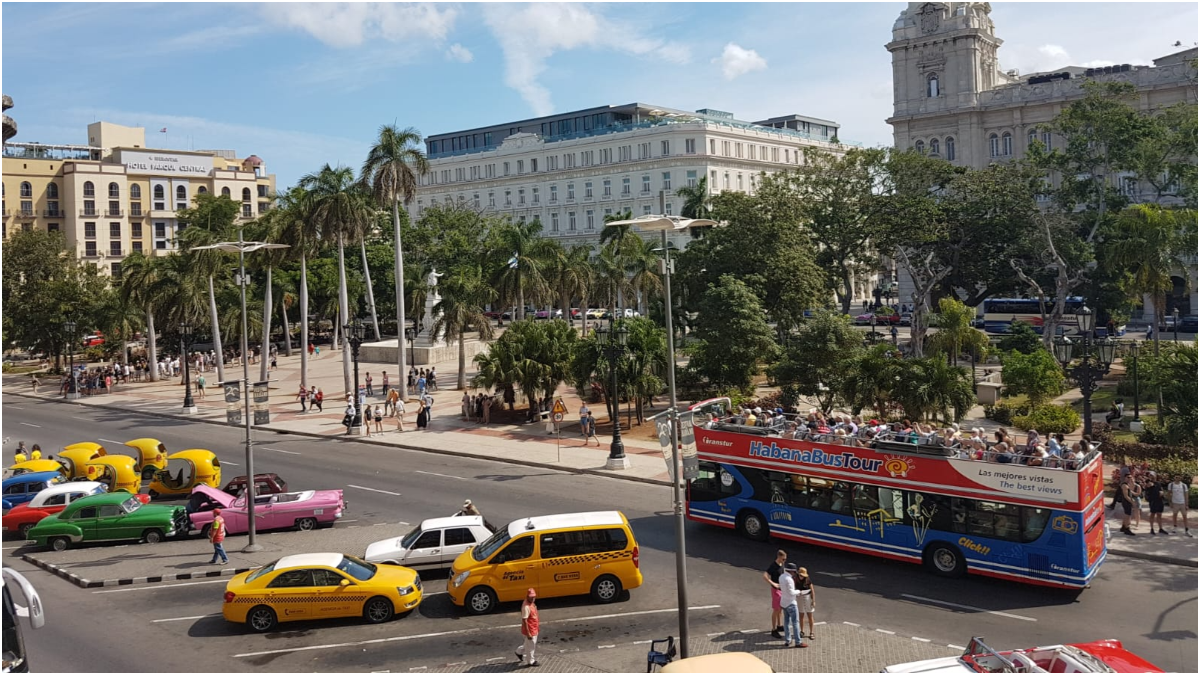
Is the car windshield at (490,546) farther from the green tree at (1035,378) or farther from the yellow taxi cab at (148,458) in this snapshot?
the green tree at (1035,378)

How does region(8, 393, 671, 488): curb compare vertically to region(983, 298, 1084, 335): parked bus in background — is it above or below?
below

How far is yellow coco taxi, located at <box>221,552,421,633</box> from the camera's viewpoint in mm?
18578

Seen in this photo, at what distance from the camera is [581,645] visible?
1753 cm

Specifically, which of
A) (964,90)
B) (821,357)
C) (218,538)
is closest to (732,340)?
(821,357)

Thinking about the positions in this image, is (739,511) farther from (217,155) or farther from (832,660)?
(217,155)

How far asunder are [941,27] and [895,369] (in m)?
73.4

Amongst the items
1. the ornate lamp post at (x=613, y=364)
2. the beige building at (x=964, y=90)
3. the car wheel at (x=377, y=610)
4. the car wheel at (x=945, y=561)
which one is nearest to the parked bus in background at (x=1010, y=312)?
the beige building at (x=964, y=90)

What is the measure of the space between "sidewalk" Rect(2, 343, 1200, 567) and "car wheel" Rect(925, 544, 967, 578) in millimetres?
4477

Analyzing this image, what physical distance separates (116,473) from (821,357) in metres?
24.4

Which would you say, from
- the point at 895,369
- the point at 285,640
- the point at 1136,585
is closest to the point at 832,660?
the point at 1136,585

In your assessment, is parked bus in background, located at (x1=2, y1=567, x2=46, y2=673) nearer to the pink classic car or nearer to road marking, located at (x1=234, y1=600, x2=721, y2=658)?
road marking, located at (x1=234, y1=600, x2=721, y2=658)

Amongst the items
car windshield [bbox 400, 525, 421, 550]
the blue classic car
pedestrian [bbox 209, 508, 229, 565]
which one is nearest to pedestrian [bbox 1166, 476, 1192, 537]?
car windshield [bbox 400, 525, 421, 550]

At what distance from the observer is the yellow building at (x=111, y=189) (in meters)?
117

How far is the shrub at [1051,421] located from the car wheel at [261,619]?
88.3 ft
